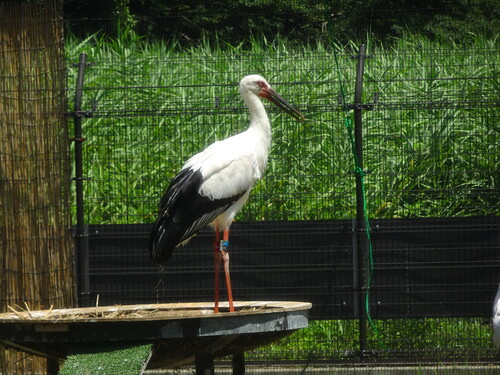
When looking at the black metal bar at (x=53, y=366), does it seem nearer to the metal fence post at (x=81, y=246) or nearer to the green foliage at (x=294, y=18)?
the metal fence post at (x=81, y=246)

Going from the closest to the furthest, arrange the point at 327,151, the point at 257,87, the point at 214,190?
the point at 214,190 < the point at 257,87 < the point at 327,151

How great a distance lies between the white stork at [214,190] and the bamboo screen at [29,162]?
4.97 feet

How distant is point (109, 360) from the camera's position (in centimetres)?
493

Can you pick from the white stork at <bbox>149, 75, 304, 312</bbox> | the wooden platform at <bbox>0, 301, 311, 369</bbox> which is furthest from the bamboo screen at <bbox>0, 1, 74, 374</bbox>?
the wooden platform at <bbox>0, 301, 311, 369</bbox>

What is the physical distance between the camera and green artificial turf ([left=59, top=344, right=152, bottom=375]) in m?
4.83

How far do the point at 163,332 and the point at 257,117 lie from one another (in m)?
2.32

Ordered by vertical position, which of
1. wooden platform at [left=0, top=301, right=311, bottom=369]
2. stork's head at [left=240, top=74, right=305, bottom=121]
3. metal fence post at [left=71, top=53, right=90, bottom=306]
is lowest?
wooden platform at [left=0, top=301, right=311, bottom=369]

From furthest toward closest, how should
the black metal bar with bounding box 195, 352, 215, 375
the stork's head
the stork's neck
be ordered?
the stork's head → the stork's neck → the black metal bar with bounding box 195, 352, 215, 375

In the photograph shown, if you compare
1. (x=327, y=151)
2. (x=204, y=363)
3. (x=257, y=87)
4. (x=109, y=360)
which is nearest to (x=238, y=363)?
(x=204, y=363)

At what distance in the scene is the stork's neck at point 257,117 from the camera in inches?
267

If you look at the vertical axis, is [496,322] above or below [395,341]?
above

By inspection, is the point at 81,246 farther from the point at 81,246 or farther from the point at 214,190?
the point at 214,190

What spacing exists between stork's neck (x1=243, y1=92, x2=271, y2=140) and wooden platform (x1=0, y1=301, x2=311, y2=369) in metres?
1.74

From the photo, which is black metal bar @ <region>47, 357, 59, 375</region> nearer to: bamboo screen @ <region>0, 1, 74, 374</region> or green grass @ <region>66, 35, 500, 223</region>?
bamboo screen @ <region>0, 1, 74, 374</region>
